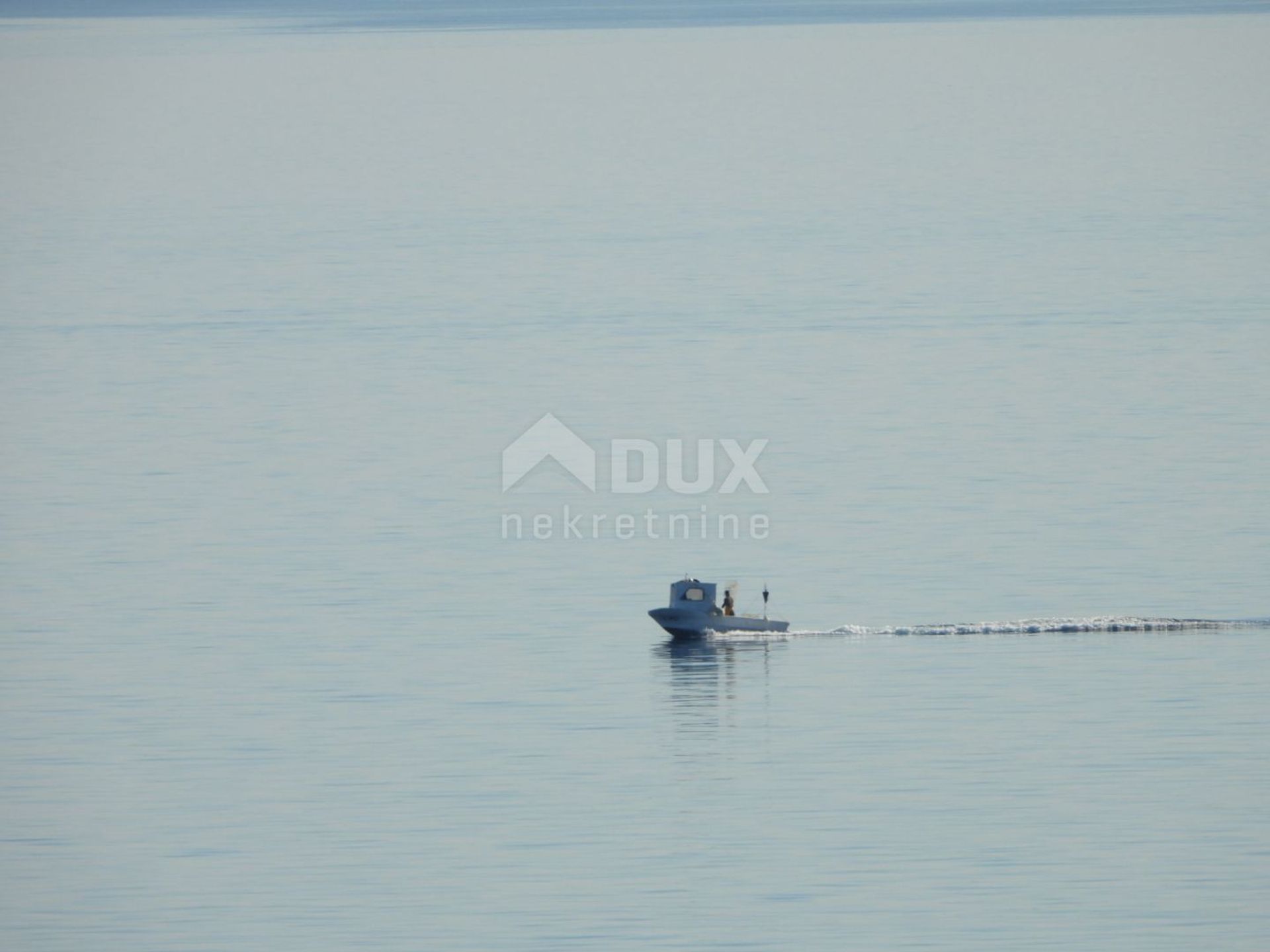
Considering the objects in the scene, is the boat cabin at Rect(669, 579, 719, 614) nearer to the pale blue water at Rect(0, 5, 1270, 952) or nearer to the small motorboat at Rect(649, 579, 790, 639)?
the small motorboat at Rect(649, 579, 790, 639)

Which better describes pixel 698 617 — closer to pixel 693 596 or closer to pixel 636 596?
pixel 693 596

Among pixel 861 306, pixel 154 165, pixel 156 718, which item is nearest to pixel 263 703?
pixel 156 718

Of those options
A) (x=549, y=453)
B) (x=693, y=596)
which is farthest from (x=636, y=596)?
(x=549, y=453)

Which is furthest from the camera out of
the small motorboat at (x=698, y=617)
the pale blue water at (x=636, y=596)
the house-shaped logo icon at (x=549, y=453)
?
the house-shaped logo icon at (x=549, y=453)

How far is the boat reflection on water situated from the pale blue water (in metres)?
0.13

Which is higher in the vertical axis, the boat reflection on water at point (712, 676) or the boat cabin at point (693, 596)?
Answer: the boat cabin at point (693, 596)

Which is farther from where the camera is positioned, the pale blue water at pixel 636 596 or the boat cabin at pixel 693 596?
the boat cabin at pixel 693 596

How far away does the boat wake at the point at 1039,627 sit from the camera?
42.4 metres

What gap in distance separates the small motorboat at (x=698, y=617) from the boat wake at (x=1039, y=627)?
6.6 inches
